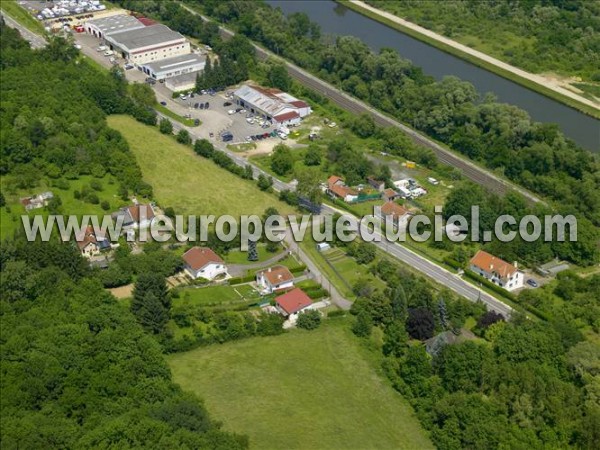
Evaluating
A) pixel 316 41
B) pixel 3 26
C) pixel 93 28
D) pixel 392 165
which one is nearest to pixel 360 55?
pixel 316 41

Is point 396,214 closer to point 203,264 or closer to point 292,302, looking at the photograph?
point 292,302

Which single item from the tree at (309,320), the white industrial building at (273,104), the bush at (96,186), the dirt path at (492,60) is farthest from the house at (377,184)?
the dirt path at (492,60)

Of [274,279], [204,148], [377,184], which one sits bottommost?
[204,148]

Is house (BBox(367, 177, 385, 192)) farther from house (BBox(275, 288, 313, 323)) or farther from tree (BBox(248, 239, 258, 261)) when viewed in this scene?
house (BBox(275, 288, 313, 323))

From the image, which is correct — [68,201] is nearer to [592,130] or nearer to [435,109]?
[435,109]

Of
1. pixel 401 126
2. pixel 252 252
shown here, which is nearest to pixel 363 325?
pixel 252 252

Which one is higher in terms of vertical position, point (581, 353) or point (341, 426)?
point (581, 353)
